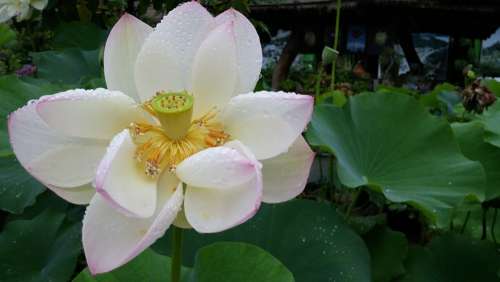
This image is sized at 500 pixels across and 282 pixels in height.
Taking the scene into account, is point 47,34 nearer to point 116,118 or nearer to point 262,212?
point 262,212

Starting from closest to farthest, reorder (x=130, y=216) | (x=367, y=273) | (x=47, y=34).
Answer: (x=130, y=216) → (x=367, y=273) → (x=47, y=34)

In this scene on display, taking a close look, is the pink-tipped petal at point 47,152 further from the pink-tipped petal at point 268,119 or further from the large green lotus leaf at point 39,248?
the large green lotus leaf at point 39,248

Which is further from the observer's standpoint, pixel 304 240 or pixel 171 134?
pixel 304 240

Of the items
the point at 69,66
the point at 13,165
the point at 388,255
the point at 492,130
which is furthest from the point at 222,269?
the point at 69,66

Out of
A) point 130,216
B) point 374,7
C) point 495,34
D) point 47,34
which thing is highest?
point 130,216

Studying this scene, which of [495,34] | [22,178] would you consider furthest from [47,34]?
[495,34]

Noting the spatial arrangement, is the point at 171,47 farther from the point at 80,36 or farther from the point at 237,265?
the point at 80,36
